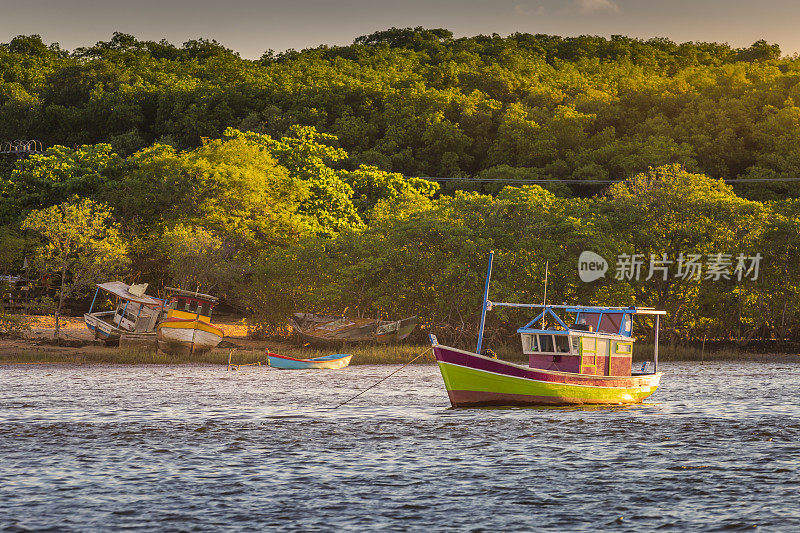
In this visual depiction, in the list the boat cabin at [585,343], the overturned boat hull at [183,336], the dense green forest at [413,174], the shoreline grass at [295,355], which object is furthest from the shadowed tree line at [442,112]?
the boat cabin at [585,343]

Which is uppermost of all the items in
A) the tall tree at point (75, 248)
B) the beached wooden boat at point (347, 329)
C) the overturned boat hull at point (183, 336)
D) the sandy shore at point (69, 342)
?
the tall tree at point (75, 248)

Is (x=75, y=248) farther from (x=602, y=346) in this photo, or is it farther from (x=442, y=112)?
(x=442, y=112)

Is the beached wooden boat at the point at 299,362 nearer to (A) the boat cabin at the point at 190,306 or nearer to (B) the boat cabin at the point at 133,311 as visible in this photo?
(A) the boat cabin at the point at 190,306

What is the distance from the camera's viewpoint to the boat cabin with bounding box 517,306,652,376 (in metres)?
39.2

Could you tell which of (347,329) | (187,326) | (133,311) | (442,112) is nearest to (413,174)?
(442,112)

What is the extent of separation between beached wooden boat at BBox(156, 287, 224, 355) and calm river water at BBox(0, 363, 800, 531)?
1711 centimetres

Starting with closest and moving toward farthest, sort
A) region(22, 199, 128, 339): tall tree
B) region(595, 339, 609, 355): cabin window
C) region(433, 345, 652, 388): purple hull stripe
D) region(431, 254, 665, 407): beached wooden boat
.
Result: region(433, 345, 652, 388): purple hull stripe → region(431, 254, 665, 407): beached wooden boat → region(595, 339, 609, 355): cabin window → region(22, 199, 128, 339): tall tree

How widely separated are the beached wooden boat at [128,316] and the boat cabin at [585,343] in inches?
1464

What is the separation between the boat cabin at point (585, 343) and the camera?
3922 cm

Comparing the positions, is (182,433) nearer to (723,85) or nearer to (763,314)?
(763,314)

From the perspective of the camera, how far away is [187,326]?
64.1 m

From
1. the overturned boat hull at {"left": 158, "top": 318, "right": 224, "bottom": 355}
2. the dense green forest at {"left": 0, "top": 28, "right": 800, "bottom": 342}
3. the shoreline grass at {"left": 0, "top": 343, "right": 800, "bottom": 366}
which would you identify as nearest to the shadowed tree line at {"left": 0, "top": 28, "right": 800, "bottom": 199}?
the dense green forest at {"left": 0, "top": 28, "right": 800, "bottom": 342}

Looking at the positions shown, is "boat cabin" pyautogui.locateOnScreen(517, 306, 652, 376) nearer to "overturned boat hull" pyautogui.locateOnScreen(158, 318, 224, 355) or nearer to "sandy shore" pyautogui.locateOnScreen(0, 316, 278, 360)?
"overturned boat hull" pyautogui.locateOnScreen(158, 318, 224, 355)

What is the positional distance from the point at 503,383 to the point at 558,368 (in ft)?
10.5
